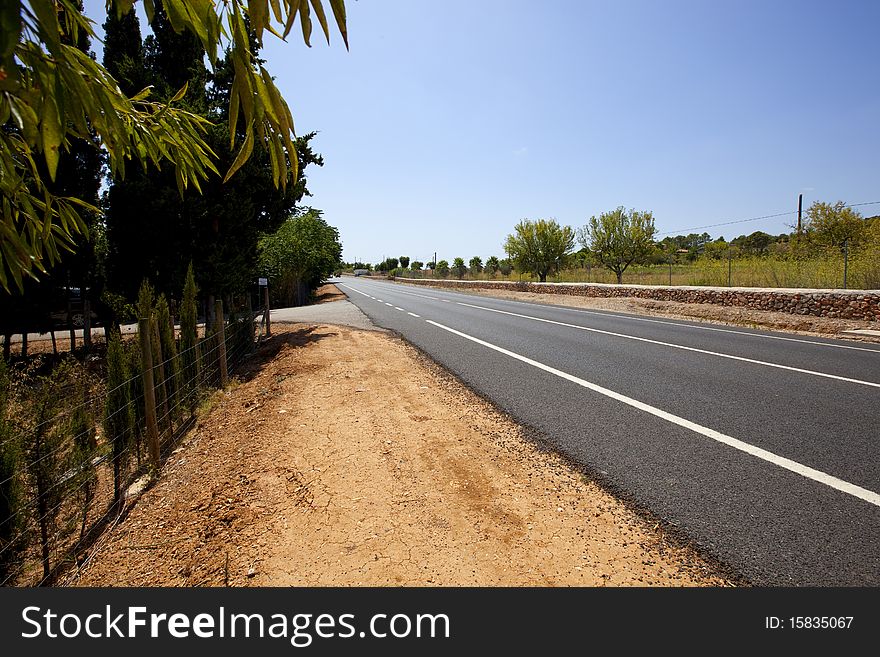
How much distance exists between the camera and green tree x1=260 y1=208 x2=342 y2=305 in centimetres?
2370

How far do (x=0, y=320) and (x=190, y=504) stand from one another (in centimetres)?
1106

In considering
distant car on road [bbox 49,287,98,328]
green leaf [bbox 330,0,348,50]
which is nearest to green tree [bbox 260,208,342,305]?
distant car on road [bbox 49,287,98,328]

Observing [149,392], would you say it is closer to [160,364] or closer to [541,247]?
[160,364]

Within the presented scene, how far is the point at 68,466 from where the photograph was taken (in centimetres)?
356

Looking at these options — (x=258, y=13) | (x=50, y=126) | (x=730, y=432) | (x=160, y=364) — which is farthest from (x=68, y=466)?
(x=730, y=432)

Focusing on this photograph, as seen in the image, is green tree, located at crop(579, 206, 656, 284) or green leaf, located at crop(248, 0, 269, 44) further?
green tree, located at crop(579, 206, 656, 284)

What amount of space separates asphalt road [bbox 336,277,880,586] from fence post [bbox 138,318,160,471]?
11.7ft

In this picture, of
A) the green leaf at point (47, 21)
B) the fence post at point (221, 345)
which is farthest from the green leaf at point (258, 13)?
the fence post at point (221, 345)

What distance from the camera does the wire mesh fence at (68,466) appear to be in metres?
2.87

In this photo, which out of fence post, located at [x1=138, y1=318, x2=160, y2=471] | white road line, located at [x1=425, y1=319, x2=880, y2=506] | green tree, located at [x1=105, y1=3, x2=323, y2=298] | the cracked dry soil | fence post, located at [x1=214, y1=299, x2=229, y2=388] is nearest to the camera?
the cracked dry soil

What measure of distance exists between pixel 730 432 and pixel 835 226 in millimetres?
29827

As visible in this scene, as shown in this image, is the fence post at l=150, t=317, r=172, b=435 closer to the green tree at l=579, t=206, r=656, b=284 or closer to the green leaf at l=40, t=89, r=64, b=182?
the green leaf at l=40, t=89, r=64, b=182

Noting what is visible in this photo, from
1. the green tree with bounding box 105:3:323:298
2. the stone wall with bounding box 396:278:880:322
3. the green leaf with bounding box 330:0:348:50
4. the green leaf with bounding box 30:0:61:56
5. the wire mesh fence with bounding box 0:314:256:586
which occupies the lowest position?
the wire mesh fence with bounding box 0:314:256:586

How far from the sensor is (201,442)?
4562 millimetres
